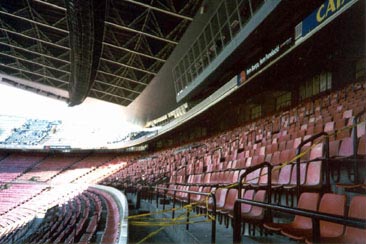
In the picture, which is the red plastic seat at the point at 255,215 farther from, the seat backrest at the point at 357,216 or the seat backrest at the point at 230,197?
the seat backrest at the point at 357,216

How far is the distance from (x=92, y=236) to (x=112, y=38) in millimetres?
13380

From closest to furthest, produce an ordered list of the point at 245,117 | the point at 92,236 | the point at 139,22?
the point at 92,236 < the point at 139,22 < the point at 245,117

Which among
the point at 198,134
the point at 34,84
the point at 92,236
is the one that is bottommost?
the point at 92,236

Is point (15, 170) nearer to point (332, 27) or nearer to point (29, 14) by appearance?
point (29, 14)

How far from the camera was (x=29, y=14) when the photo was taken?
18.5m

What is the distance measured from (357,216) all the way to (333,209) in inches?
9.7

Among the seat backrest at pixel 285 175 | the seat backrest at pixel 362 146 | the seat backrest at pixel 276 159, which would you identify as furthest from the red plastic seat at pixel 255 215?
the seat backrest at pixel 276 159

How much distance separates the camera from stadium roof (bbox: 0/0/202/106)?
14.4m

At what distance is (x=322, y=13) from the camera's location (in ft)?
27.3

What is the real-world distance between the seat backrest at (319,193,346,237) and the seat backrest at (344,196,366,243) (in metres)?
0.09

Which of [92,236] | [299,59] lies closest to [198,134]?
[299,59]

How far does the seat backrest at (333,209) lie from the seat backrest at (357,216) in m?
0.09

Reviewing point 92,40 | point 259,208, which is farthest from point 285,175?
point 92,40

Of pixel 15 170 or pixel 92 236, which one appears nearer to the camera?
pixel 92 236
